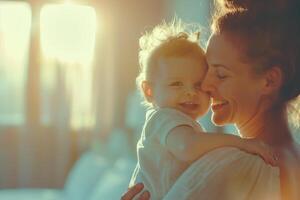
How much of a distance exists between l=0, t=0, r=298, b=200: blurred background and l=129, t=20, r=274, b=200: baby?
326 centimetres

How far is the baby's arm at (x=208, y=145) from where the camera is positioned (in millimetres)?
1043

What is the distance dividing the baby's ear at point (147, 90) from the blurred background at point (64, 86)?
3226 mm

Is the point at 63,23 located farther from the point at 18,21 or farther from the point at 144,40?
the point at 144,40

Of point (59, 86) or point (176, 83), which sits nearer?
point (176, 83)

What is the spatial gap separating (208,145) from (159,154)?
0.11m

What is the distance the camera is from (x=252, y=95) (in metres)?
1.13

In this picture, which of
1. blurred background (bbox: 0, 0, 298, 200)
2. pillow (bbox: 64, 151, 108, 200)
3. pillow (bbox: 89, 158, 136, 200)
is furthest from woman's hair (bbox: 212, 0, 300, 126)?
blurred background (bbox: 0, 0, 298, 200)

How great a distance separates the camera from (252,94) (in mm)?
1129

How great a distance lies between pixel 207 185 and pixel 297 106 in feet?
0.92

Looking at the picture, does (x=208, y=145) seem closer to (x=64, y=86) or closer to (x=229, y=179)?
(x=229, y=179)

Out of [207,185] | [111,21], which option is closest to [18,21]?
[111,21]

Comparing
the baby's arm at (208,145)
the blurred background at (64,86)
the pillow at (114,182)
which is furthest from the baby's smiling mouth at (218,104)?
the blurred background at (64,86)

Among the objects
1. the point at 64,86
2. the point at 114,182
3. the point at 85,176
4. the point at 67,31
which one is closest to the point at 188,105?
the point at 114,182

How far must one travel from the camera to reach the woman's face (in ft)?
3.65
